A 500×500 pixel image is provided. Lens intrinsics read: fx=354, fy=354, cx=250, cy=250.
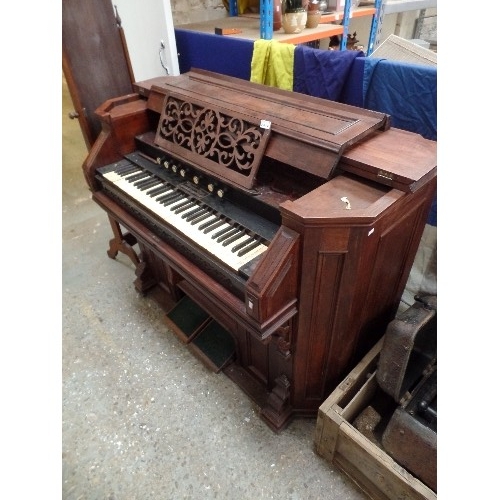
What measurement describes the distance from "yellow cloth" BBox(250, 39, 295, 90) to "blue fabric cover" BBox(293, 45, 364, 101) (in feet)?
0.12

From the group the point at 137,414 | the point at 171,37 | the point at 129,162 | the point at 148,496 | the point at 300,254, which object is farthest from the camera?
the point at 171,37

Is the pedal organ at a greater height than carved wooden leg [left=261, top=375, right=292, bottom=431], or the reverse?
the pedal organ

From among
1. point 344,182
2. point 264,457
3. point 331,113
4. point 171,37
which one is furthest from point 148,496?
point 171,37

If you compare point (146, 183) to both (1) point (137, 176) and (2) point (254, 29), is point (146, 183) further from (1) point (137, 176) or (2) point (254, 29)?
(2) point (254, 29)

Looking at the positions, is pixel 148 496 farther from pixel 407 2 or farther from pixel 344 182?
pixel 407 2

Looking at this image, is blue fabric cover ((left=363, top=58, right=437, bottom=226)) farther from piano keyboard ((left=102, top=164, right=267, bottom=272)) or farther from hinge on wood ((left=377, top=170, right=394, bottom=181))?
piano keyboard ((left=102, top=164, right=267, bottom=272))

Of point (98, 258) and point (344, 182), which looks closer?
point (344, 182)

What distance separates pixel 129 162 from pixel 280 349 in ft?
4.24

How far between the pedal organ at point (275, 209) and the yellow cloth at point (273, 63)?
0.20 metres

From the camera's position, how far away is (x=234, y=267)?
4.08 feet

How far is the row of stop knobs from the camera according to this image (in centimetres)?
156

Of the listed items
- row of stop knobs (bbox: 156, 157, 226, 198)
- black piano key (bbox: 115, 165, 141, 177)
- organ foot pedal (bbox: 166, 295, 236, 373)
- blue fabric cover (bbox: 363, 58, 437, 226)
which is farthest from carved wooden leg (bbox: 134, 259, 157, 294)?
blue fabric cover (bbox: 363, 58, 437, 226)

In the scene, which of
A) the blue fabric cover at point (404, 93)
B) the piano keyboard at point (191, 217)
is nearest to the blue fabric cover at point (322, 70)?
the blue fabric cover at point (404, 93)

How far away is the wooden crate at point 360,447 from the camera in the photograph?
123cm
